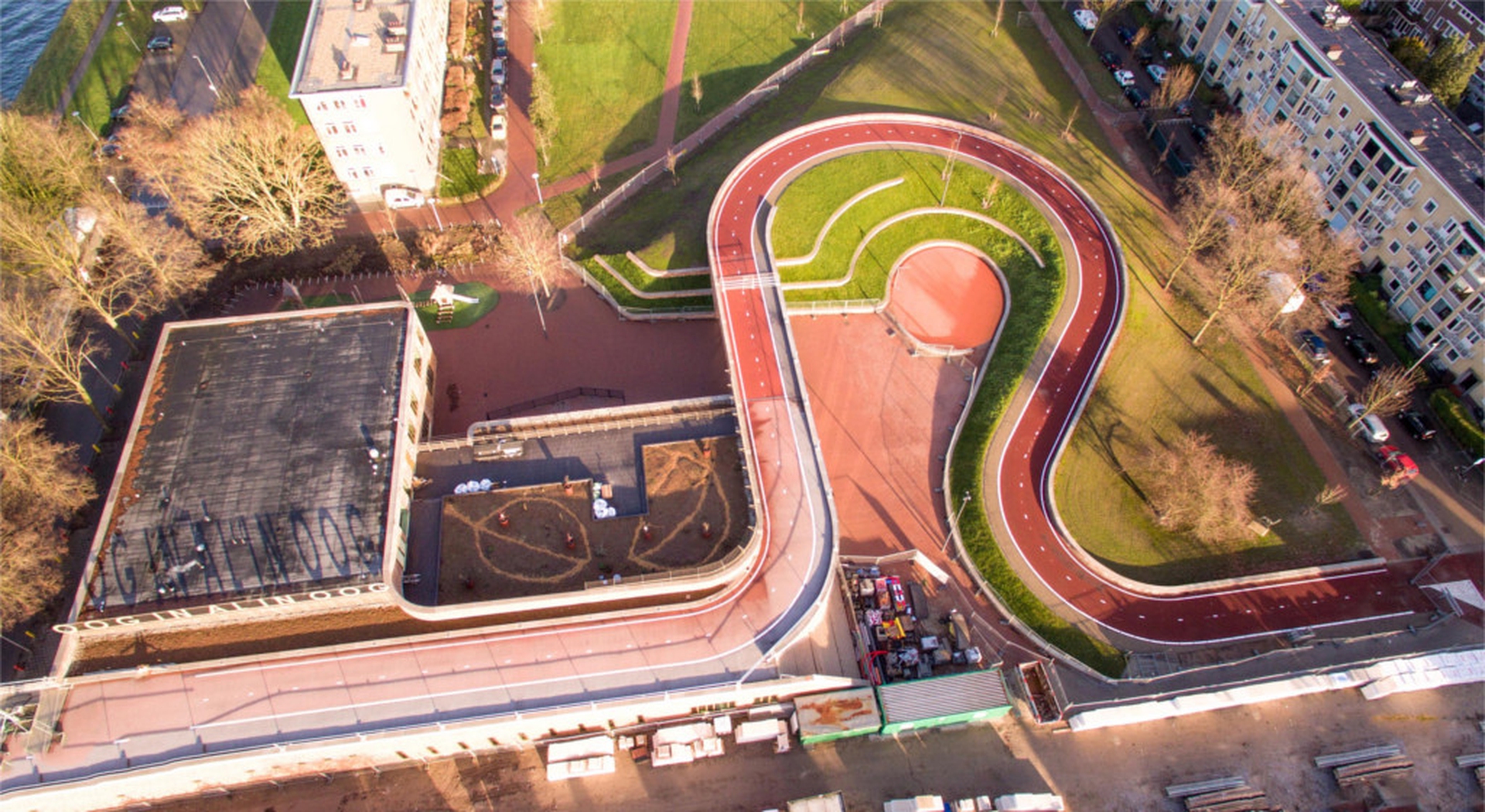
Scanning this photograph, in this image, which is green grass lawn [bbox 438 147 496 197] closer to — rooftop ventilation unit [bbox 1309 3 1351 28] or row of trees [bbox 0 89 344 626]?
row of trees [bbox 0 89 344 626]

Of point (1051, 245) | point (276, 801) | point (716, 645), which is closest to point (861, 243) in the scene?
point (1051, 245)

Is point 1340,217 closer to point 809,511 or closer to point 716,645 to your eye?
point 809,511

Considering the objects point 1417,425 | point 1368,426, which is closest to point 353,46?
point 1368,426

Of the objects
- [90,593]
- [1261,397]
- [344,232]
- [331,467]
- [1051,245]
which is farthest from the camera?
[344,232]

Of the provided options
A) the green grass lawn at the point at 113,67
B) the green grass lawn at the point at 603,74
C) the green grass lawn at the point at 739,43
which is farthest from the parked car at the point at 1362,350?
the green grass lawn at the point at 113,67

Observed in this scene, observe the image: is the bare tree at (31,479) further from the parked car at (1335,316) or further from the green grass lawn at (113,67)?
the parked car at (1335,316)

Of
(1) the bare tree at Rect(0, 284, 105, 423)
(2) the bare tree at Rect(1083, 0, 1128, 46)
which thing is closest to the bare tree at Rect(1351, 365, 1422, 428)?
(2) the bare tree at Rect(1083, 0, 1128, 46)

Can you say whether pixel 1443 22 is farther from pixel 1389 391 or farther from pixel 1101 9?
pixel 1389 391
